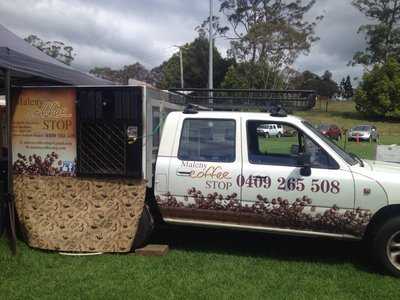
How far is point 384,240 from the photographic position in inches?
202

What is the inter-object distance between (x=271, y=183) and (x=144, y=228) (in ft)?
5.34

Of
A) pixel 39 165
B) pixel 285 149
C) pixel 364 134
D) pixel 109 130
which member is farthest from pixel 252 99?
pixel 364 134

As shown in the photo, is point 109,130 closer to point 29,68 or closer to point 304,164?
point 29,68

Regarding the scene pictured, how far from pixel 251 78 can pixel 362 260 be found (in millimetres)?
40583

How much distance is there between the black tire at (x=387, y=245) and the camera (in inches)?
202

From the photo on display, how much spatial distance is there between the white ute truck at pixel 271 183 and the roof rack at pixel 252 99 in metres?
0.51

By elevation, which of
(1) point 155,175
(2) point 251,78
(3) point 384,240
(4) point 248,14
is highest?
(4) point 248,14

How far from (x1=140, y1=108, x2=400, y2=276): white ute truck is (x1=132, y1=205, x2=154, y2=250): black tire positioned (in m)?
0.20

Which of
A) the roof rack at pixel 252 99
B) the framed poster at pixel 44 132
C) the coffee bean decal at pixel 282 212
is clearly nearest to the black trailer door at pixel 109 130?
the framed poster at pixel 44 132

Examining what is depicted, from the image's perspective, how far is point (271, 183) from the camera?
17.8ft

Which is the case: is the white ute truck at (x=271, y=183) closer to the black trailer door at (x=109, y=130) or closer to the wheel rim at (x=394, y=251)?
the wheel rim at (x=394, y=251)

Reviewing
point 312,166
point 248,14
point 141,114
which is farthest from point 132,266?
point 248,14

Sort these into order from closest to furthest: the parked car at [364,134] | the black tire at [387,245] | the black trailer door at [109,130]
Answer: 1. the black tire at [387,245]
2. the black trailer door at [109,130]
3. the parked car at [364,134]

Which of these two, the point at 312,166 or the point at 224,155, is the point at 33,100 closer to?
the point at 224,155
